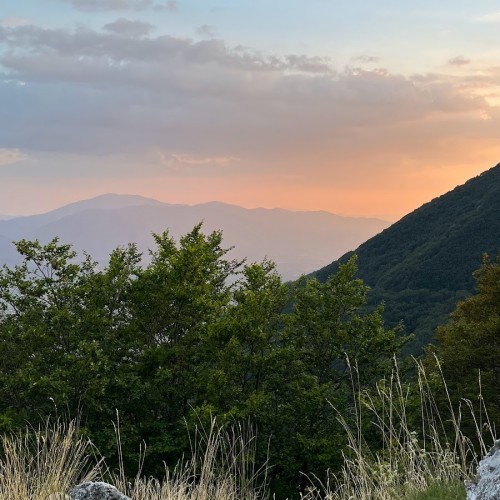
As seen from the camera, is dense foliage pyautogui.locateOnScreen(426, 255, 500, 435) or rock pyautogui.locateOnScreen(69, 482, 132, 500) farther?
dense foliage pyautogui.locateOnScreen(426, 255, 500, 435)

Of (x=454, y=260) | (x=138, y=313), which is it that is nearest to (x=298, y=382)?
(x=138, y=313)

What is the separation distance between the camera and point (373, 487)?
416cm

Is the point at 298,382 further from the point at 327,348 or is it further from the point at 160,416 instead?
the point at 160,416

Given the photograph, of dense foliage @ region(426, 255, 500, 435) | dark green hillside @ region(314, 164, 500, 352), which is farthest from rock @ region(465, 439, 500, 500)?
dark green hillside @ region(314, 164, 500, 352)

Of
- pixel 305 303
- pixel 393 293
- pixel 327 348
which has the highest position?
pixel 305 303

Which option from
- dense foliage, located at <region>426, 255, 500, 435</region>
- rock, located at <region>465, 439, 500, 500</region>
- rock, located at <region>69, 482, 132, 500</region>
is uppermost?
rock, located at <region>465, 439, 500, 500</region>

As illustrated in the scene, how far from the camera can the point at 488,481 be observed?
2.91 metres

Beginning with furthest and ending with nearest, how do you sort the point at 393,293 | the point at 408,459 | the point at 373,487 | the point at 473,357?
1. the point at 393,293
2. the point at 473,357
3. the point at 408,459
4. the point at 373,487

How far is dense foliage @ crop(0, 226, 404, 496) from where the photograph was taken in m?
20.8

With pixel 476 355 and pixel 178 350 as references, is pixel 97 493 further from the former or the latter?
pixel 476 355

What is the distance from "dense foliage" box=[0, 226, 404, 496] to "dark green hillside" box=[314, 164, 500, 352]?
47184mm

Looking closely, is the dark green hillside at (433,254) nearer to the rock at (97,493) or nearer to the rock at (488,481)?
the rock at (488,481)

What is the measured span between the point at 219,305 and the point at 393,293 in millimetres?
81592

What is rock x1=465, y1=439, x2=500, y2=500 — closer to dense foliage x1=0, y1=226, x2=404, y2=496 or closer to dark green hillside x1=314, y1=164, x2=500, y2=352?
dense foliage x1=0, y1=226, x2=404, y2=496
